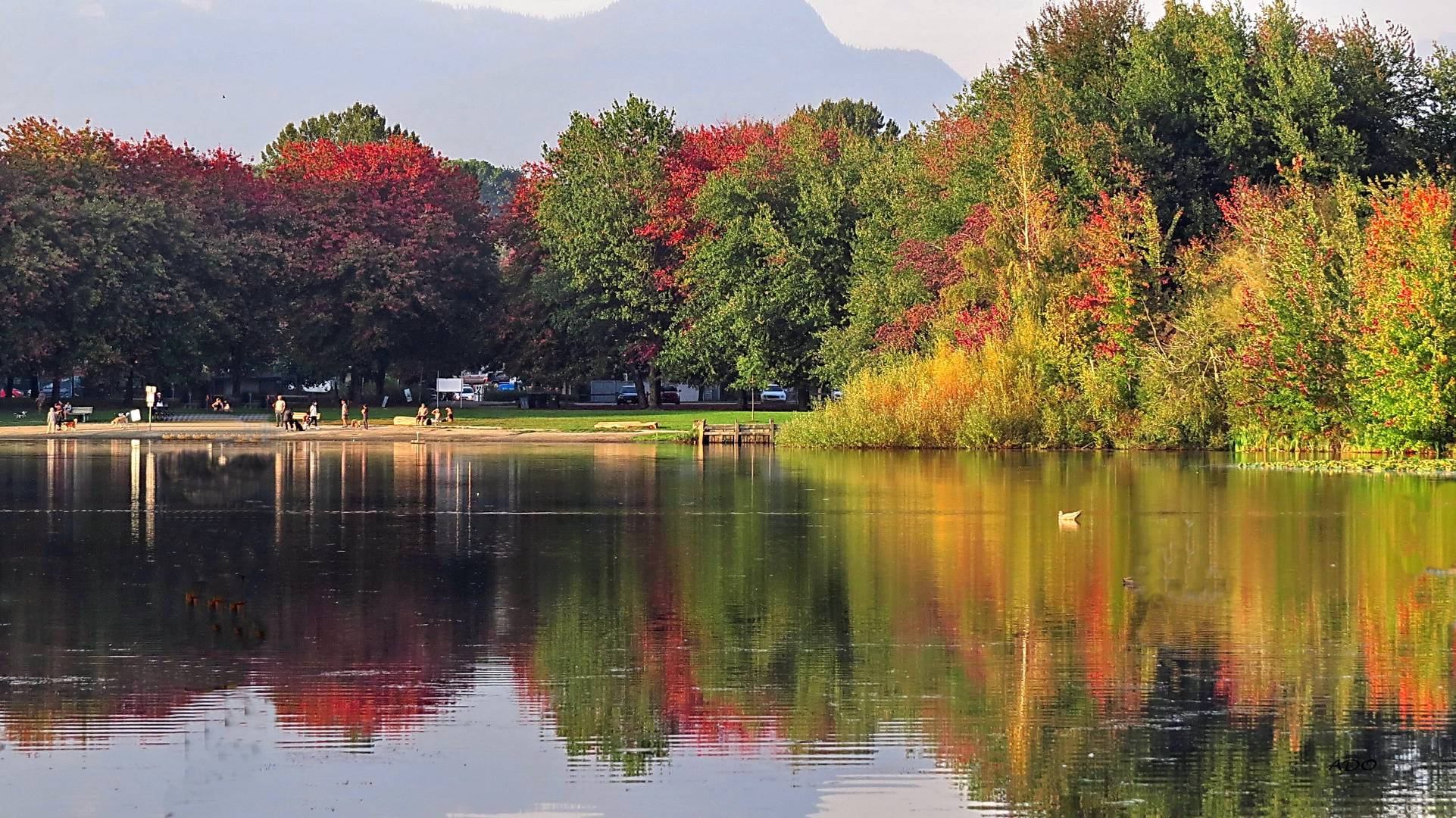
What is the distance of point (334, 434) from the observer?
2443 inches

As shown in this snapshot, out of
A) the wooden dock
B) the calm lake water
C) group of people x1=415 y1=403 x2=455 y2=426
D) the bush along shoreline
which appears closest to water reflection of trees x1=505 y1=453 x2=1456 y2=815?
the calm lake water

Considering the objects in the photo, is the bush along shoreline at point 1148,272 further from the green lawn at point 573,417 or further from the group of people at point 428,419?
the group of people at point 428,419

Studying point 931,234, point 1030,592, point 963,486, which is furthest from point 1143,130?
point 1030,592

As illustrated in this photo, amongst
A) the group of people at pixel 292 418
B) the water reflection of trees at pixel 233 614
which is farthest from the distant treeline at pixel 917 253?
the water reflection of trees at pixel 233 614

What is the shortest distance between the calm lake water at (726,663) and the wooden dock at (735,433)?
27457 millimetres

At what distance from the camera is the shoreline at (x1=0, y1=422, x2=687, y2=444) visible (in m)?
59.1

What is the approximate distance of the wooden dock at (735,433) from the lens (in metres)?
56.2

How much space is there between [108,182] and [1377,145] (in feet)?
174

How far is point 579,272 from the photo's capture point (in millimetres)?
84375

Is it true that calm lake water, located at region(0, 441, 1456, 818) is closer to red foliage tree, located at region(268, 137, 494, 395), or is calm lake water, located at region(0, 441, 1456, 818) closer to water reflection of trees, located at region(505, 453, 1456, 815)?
water reflection of trees, located at region(505, 453, 1456, 815)

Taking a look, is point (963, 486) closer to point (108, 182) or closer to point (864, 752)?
point (864, 752)

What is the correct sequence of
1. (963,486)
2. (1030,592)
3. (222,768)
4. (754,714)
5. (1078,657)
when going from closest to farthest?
(222,768) < (754,714) < (1078,657) < (1030,592) < (963,486)

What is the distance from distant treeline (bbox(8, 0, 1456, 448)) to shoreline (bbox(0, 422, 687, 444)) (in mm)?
9279

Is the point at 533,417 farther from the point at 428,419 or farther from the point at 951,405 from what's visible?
the point at 951,405
